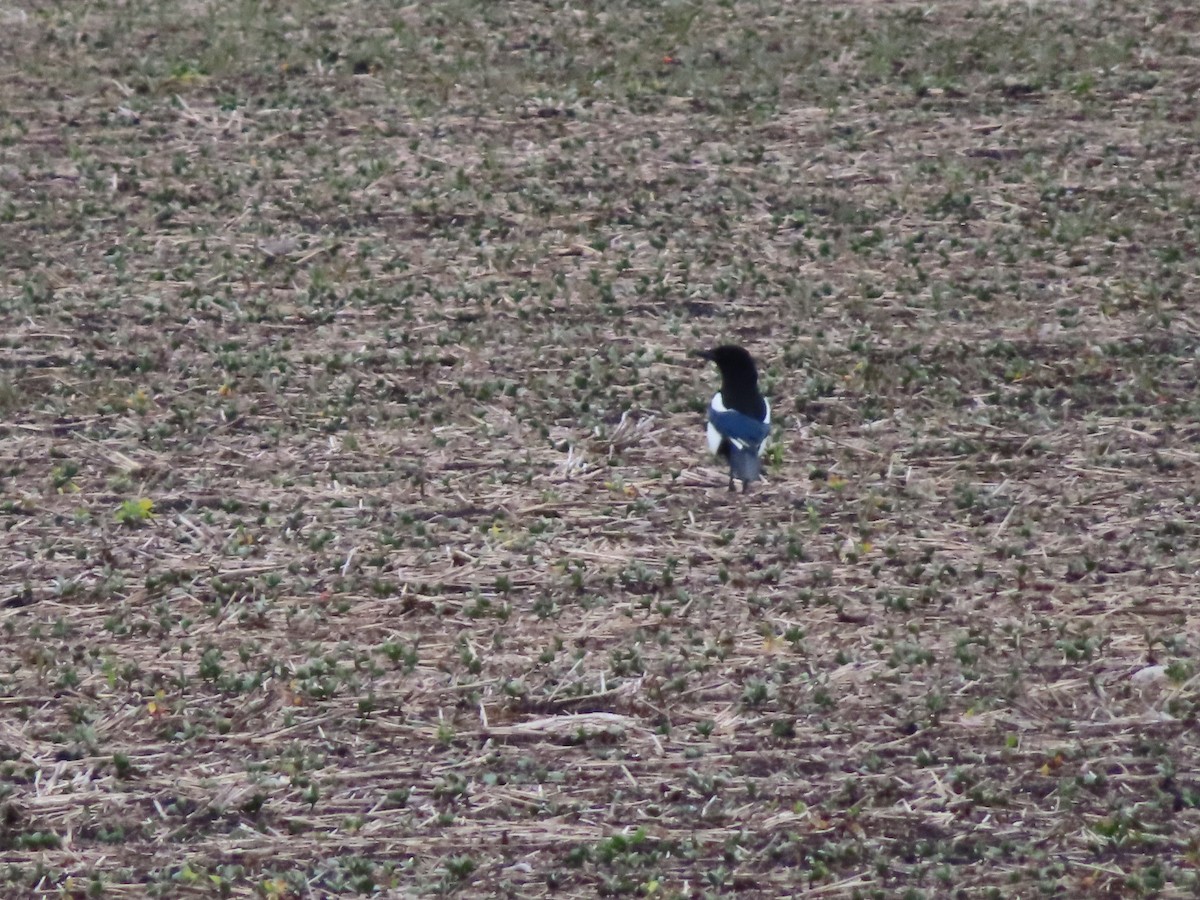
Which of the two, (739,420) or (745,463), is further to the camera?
(739,420)

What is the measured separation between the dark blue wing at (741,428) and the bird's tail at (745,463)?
3cm

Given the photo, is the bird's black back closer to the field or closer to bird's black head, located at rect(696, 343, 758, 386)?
bird's black head, located at rect(696, 343, 758, 386)

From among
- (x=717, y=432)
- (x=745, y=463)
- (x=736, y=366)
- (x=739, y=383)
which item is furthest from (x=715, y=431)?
(x=736, y=366)

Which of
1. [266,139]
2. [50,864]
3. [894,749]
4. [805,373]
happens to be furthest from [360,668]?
[266,139]

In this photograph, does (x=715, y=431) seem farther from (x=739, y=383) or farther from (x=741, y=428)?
(x=739, y=383)

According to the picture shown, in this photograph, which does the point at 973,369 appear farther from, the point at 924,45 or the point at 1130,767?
the point at 924,45

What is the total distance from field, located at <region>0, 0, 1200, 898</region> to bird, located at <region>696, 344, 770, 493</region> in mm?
209

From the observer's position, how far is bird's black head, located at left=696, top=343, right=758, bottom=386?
7.52 meters

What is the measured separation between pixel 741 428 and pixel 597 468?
691mm

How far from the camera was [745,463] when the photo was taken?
7.10m

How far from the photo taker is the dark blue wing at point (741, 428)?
7109 millimetres

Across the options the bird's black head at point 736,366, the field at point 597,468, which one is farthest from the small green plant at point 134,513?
the bird's black head at point 736,366

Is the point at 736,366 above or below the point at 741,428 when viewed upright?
above

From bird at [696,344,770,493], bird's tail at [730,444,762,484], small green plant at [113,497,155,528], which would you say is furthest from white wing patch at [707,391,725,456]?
small green plant at [113,497,155,528]
